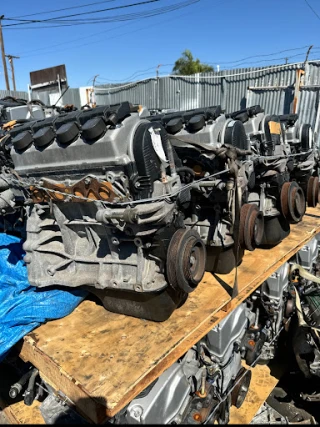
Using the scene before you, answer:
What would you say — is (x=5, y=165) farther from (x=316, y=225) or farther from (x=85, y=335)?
(x=316, y=225)

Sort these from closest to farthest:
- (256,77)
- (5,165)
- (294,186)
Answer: (5,165) → (294,186) → (256,77)

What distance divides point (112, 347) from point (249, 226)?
114cm

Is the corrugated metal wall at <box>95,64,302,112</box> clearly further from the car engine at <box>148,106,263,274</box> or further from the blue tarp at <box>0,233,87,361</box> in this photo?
the blue tarp at <box>0,233,87,361</box>

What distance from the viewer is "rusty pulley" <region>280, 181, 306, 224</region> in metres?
2.64

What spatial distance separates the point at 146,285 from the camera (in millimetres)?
1731

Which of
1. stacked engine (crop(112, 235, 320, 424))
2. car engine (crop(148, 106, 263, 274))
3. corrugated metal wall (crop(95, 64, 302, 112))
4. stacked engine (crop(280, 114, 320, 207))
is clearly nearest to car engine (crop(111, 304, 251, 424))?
stacked engine (crop(112, 235, 320, 424))

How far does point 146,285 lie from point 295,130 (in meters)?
2.66

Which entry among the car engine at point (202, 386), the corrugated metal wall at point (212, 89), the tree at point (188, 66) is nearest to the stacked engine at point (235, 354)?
the car engine at point (202, 386)

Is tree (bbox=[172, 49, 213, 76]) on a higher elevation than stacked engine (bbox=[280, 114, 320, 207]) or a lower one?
higher

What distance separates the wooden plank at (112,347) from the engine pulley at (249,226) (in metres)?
0.28

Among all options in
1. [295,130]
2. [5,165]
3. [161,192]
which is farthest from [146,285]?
[295,130]

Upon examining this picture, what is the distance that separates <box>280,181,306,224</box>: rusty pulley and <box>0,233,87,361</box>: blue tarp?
169cm

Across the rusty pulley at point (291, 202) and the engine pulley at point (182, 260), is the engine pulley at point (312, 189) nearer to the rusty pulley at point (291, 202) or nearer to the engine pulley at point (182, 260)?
the rusty pulley at point (291, 202)

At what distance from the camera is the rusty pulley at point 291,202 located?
104 inches
